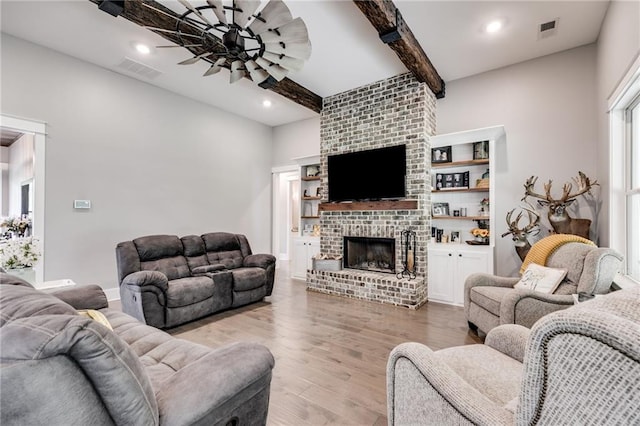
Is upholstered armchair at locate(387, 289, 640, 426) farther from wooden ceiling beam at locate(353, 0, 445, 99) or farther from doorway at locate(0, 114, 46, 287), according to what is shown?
doorway at locate(0, 114, 46, 287)

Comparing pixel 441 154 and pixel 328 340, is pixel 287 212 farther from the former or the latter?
pixel 328 340

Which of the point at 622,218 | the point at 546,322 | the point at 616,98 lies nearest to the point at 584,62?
the point at 616,98

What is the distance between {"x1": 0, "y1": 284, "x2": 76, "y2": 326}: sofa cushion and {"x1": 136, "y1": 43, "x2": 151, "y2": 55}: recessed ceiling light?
3700 mm

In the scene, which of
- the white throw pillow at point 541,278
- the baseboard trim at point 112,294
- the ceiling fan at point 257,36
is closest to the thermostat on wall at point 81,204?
the baseboard trim at point 112,294

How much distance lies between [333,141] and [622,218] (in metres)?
3.89

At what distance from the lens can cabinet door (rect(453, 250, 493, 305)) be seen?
388 centimetres

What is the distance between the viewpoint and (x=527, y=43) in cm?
364

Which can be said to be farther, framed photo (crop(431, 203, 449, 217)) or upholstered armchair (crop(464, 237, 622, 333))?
framed photo (crop(431, 203, 449, 217))

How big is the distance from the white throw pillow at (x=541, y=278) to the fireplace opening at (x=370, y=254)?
190cm

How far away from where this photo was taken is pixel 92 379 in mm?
821

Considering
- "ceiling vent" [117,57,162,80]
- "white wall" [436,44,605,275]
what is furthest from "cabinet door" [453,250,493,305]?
"ceiling vent" [117,57,162,80]

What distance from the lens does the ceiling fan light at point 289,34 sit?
2131 mm

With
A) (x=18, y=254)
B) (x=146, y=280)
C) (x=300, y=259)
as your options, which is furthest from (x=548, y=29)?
(x=18, y=254)

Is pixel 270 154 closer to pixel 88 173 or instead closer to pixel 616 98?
pixel 88 173
